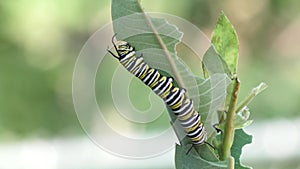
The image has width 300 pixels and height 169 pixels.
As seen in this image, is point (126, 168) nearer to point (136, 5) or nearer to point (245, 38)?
point (245, 38)

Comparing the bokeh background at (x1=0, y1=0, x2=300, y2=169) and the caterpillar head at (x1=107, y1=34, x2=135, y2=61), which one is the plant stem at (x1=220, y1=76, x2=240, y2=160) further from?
the bokeh background at (x1=0, y1=0, x2=300, y2=169)

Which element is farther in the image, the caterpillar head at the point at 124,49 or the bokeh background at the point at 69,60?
the bokeh background at the point at 69,60

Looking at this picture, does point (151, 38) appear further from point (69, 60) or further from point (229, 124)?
point (69, 60)

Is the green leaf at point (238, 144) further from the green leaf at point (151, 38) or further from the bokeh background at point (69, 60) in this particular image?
the bokeh background at point (69, 60)

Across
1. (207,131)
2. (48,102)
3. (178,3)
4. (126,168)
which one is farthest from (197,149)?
(48,102)

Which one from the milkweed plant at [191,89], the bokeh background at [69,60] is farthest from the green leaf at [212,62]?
the bokeh background at [69,60]

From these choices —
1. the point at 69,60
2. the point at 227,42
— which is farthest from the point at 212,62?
the point at 69,60
